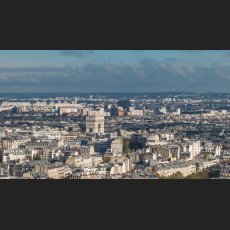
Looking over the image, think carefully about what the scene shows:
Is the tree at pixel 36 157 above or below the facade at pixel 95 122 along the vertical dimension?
below

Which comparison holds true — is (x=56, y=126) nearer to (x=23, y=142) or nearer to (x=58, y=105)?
(x=58, y=105)

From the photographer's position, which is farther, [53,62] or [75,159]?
[53,62]

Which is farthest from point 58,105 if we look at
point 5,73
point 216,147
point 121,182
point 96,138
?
point 121,182

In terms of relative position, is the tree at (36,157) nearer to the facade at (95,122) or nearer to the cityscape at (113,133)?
the cityscape at (113,133)

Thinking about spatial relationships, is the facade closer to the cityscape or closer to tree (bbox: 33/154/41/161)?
the cityscape

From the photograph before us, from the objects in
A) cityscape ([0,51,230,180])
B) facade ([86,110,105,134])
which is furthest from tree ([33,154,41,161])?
facade ([86,110,105,134])

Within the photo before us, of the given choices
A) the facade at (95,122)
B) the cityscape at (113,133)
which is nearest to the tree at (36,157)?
the cityscape at (113,133)

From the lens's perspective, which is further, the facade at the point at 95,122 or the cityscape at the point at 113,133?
the facade at the point at 95,122

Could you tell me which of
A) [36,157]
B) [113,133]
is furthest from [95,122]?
[36,157]
